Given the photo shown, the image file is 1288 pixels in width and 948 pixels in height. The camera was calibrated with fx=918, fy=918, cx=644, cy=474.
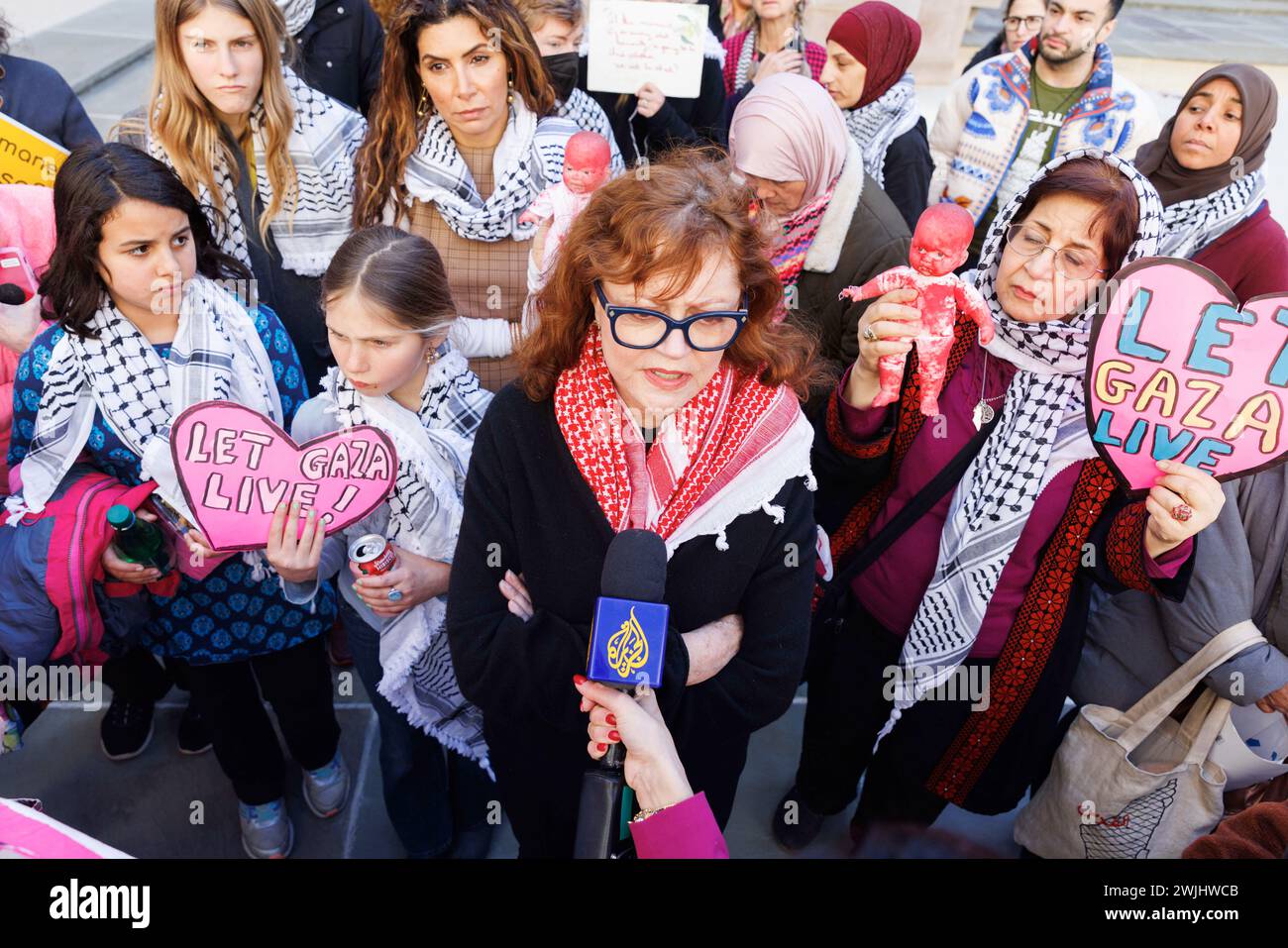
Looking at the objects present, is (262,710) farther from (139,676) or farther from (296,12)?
(296,12)

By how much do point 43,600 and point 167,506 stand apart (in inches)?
14.0

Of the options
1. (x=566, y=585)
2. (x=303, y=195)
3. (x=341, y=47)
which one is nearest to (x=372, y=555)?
(x=566, y=585)

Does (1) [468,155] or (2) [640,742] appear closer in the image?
(2) [640,742]

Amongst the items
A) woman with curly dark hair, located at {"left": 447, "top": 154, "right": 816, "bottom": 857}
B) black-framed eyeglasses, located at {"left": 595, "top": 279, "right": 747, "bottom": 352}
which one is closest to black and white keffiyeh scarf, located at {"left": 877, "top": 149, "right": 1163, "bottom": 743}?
woman with curly dark hair, located at {"left": 447, "top": 154, "right": 816, "bottom": 857}

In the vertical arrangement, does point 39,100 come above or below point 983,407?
above

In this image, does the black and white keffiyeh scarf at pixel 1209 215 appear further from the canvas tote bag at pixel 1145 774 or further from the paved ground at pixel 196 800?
the paved ground at pixel 196 800

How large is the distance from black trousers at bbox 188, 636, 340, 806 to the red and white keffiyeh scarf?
1388 mm

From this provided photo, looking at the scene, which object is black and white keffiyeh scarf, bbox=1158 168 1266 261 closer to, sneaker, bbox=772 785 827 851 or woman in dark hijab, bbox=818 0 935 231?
woman in dark hijab, bbox=818 0 935 231

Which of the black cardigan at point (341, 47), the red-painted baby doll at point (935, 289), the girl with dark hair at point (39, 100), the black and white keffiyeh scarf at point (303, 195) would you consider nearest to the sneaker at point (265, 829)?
the black and white keffiyeh scarf at point (303, 195)

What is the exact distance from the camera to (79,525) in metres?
2.22

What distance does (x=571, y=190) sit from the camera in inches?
101

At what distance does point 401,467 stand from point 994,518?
144 centimetres

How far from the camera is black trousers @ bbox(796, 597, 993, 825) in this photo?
2.55m

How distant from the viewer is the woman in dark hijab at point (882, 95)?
12.6 ft
